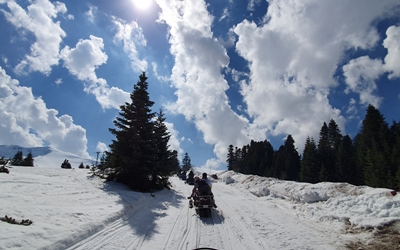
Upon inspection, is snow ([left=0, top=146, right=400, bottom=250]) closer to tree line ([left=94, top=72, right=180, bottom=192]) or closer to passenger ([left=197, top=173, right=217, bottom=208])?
passenger ([left=197, top=173, right=217, bottom=208])

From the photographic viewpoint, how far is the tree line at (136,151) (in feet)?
48.7

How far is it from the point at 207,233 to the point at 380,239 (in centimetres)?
548

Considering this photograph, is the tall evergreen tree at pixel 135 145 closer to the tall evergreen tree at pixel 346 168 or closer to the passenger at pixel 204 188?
the passenger at pixel 204 188

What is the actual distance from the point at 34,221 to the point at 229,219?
707cm

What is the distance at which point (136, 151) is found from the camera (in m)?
14.7

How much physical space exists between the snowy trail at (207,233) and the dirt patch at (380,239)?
0.70m

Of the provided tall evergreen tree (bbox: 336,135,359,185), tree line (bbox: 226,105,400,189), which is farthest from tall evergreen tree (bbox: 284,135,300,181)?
tall evergreen tree (bbox: 336,135,359,185)

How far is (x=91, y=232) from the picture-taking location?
20.0ft

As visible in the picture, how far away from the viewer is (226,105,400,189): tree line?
1313 inches

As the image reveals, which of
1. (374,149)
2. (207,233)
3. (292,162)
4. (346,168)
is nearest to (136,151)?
(207,233)

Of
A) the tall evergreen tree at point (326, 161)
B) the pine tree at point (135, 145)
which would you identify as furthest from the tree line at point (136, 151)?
the tall evergreen tree at point (326, 161)

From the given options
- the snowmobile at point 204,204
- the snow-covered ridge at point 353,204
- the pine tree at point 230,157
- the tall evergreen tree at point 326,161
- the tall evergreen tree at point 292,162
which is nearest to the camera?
the snow-covered ridge at point 353,204

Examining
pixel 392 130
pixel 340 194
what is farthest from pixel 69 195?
pixel 392 130

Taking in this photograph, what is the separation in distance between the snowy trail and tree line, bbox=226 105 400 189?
2297 centimetres
